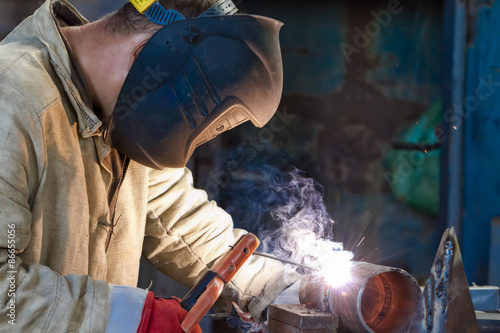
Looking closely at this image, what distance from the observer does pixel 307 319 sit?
164 centimetres

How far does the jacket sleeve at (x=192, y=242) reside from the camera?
211 cm

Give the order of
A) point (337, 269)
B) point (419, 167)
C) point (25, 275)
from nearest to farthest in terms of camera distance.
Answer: point (25, 275)
point (337, 269)
point (419, 167)

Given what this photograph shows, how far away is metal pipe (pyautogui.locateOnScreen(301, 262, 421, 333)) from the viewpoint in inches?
63.0

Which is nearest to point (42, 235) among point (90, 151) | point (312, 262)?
point (90, 151)

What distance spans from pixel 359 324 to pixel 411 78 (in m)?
2.00

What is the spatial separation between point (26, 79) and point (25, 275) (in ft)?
1.71

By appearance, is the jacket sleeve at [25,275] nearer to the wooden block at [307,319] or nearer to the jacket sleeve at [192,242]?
the wooden block at [307,319]

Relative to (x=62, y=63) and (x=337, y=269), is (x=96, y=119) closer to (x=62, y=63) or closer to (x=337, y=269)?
(x=62, y=63)

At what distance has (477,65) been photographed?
3141 millimetres

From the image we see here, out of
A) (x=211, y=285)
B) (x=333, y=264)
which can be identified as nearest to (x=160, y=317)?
(x=211, y=285)

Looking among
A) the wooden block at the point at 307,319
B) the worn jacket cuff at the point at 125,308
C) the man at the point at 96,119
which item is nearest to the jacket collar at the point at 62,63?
the man at the point at 96,119

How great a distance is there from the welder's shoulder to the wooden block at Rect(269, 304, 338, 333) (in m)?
0.95

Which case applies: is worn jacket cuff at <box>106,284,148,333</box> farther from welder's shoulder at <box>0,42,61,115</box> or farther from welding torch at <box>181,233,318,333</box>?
welder's shoulder at <box>0,42,61,115</box>

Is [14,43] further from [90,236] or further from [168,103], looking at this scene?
[90,236]
